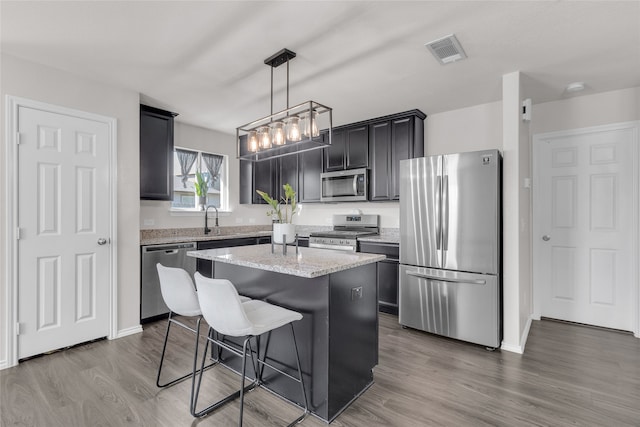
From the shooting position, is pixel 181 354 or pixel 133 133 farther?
pixel 133 133

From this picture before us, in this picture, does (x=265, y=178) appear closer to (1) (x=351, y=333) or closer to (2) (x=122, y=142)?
(2) (x=122, y=142)

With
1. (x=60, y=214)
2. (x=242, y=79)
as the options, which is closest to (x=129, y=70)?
(x=242, y=79)

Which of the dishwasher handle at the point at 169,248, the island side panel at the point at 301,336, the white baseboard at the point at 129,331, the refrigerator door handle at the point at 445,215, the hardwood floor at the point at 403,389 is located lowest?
the hardwood floor at the point at 403,389

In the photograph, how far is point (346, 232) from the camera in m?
4.56

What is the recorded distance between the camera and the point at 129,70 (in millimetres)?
2902

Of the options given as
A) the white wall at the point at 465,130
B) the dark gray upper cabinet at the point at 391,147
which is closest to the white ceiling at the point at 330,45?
the white wall at the point at 465,130

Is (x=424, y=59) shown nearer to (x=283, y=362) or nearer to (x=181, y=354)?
(x=283, y=362)

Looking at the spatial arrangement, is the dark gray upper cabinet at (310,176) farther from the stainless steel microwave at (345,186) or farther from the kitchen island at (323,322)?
the kitchen island at (323,322)

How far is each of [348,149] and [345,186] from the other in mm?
544

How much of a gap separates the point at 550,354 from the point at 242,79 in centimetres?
381

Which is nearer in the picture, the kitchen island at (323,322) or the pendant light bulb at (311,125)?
the kitchen island at (323,322)

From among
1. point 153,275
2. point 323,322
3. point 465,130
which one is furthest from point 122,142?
point 465,130

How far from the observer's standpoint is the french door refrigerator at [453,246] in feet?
9.58

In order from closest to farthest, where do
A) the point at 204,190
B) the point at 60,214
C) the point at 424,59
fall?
the point at 424,59, the point at 60,214, the point at 204,190
